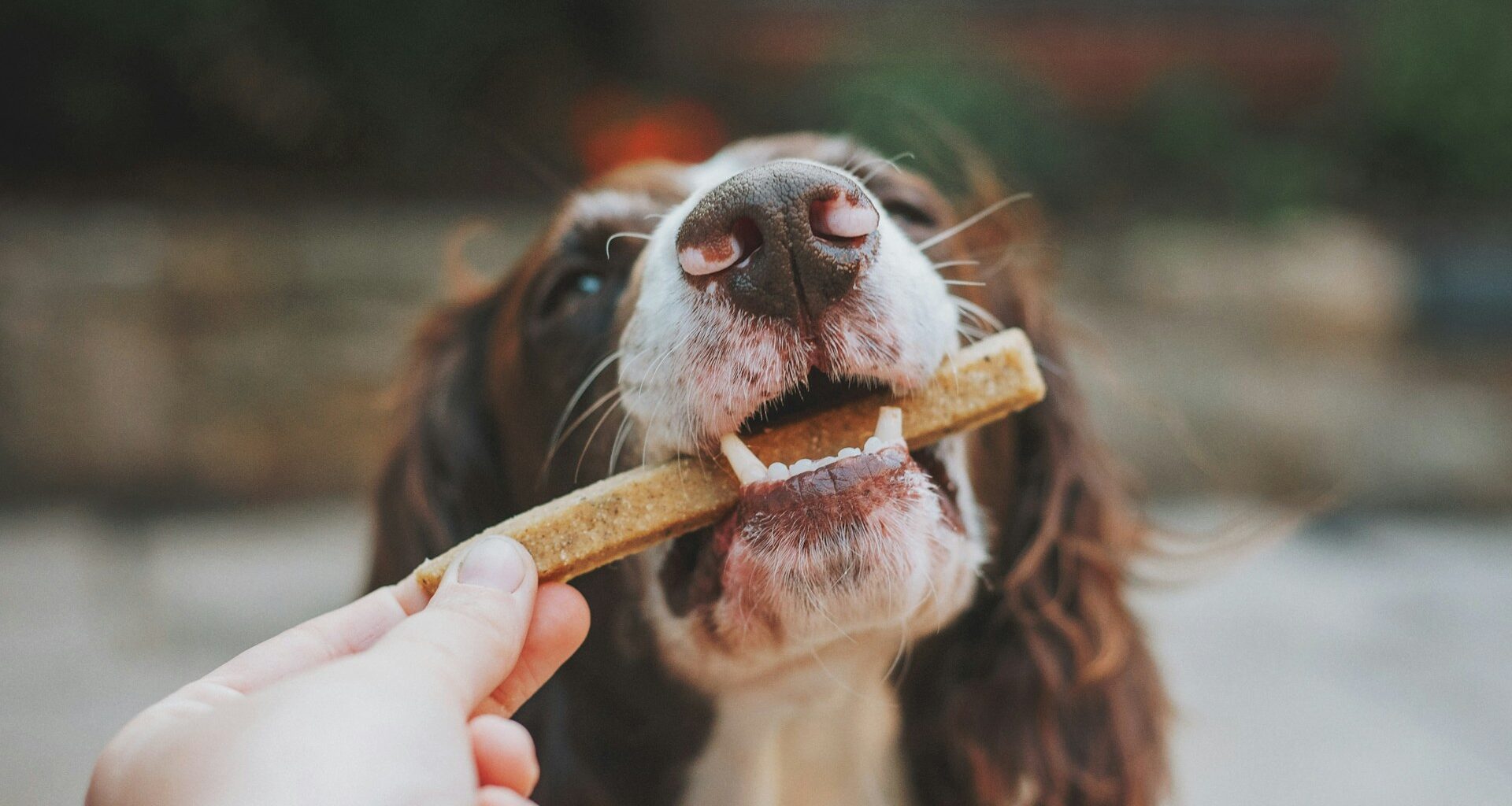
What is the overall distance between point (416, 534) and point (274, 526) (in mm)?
4097

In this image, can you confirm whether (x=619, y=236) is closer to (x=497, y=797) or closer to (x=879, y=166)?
(x=879, y=166)

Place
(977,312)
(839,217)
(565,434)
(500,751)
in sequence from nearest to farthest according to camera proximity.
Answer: (500,751) < (839,217) < (977,312) < (565,434)

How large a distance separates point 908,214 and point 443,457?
1.09 m

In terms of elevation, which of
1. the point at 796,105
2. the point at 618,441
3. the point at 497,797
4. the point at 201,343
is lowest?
the point at 497,797

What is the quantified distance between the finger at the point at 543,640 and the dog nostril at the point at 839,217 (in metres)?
0.54

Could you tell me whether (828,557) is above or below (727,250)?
below

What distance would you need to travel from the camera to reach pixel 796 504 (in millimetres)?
1398

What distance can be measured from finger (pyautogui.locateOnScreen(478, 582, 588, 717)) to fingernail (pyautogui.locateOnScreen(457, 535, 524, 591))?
58 millimetres

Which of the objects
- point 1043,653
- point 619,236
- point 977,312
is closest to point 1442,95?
point 1043,653

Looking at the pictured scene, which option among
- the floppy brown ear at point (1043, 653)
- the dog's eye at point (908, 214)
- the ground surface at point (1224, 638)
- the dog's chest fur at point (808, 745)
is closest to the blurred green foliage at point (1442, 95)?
the ground surface at point (1224, 638)

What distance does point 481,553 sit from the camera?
1.27m

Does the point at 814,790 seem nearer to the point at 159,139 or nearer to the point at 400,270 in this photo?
the point at 400,270

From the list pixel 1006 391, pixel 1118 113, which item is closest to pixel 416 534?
pixel 1006 391

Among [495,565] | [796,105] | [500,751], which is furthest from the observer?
[796,105]
